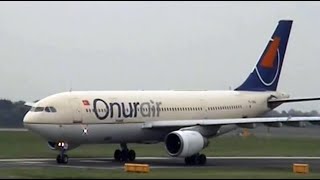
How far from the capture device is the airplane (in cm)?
4903

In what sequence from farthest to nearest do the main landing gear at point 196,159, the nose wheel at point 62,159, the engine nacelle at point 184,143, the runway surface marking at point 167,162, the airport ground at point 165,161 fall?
the main landing gear at point 196,159, the engine nacelle at point 184,143, the nose wheel at point 62,159, the runway surface marking at point 167,162, the airport ground at point 165,161

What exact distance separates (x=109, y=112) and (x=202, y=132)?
529 centimetres

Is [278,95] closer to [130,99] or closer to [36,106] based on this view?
[130,99]

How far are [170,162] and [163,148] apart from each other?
16.1m

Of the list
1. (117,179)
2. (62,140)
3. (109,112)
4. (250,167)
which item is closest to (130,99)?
(109,112)

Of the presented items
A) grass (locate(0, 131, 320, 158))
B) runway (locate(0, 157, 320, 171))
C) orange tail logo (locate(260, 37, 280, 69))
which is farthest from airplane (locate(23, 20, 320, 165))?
grass (locate(0, 131, 320, 158))

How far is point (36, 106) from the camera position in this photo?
1944 inches

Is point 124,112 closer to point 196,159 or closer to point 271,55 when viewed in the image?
point 196,159

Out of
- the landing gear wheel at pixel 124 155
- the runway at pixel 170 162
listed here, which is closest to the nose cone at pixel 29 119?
the runway at pixel 170 162

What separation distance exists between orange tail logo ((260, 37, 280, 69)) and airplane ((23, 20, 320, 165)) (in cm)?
A: 163

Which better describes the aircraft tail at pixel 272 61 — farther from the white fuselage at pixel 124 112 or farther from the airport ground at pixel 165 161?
the airport ground at pixel 165 161

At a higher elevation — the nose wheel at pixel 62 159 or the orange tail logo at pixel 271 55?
the orange tail logo at pixel 271 55

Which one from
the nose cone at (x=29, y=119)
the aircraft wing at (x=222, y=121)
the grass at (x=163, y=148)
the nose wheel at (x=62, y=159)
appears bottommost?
the grass at (x=163, y=148)

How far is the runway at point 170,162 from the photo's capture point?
46.7 m
